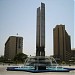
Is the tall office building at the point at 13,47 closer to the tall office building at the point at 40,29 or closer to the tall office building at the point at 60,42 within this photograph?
the tall office building at the point at 40,29

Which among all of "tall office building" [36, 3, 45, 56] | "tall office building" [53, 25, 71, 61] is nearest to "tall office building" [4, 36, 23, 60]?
"tall office building" [36, 3, 45, 56]

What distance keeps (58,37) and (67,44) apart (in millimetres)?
3723

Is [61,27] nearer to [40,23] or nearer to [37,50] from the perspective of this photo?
[40,23]

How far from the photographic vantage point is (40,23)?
2362 inches

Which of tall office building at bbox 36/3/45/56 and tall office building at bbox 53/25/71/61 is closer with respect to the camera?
tall office building at bbox 36/3/45/56

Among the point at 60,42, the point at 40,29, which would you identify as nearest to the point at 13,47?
the point at 40,29

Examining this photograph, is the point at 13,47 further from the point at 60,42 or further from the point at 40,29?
the point at 60,42

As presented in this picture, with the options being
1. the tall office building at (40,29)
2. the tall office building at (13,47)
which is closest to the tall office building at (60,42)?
the tall office building at (40,29)

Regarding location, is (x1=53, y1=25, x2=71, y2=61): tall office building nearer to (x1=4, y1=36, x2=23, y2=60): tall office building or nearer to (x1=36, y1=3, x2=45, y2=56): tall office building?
(x1=36, y1=3, x2=45, y2=56): tall office building

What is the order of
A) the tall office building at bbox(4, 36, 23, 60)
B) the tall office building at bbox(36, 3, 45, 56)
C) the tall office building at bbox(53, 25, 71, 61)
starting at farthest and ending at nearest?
the tall office building at bbox(4, 36, 23, 60)
the tall office building at bbox(53, 25, 71, 61)
the tall office building at bbox(36, 3, 45, 56)

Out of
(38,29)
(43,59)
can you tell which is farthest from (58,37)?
(43,59)

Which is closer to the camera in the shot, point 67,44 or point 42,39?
point 42,39

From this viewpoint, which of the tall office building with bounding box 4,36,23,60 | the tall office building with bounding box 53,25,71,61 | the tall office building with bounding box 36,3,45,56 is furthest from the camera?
the tall office building with bounding box 4,36,23,60

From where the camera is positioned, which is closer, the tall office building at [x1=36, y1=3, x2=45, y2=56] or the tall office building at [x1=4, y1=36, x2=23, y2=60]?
the tall office building at [x1=36, y1=3, x2=45, y2=56]
